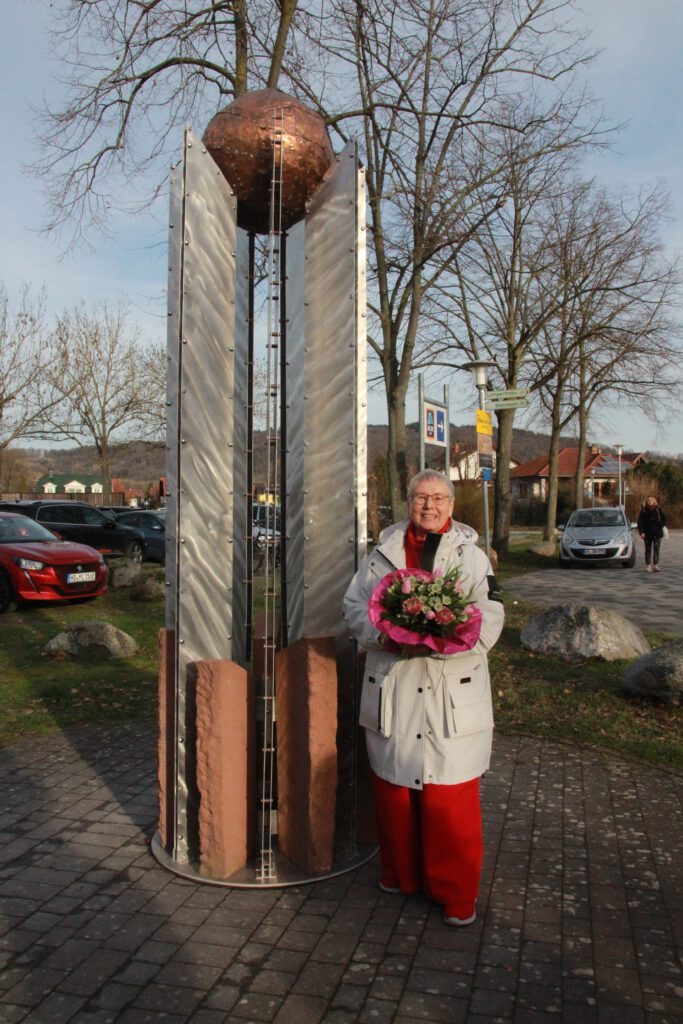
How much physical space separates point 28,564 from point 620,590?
1093 cm

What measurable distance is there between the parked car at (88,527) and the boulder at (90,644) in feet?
39.9

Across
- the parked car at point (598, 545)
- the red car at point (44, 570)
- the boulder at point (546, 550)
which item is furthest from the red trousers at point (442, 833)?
the boulder at point (546, 550)

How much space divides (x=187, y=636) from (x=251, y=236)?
85.8 inches

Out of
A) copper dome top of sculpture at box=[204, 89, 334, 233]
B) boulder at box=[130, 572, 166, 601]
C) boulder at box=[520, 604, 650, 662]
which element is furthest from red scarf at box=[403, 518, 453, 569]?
boulder at box=[130, 572, 166, 601]

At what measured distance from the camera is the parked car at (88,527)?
21.7 metres

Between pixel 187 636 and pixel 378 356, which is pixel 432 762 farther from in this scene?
pixel 378 356

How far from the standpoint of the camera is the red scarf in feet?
12.7

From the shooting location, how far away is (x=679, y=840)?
457cm

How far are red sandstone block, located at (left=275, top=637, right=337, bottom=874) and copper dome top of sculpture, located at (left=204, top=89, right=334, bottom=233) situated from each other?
2.23m

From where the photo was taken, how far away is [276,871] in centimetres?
414

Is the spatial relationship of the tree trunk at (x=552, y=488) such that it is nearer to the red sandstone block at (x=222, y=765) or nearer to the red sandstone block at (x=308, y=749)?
the red sandstone block at (x=308, y=749)

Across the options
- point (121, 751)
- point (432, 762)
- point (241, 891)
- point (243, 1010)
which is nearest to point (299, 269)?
point (432, 762)

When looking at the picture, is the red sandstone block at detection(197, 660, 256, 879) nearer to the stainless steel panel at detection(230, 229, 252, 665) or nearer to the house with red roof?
the stainless steel panel at detection(230, 229, 252, 665)

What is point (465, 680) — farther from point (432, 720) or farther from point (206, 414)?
point (206, 414)
